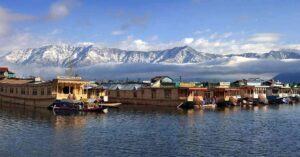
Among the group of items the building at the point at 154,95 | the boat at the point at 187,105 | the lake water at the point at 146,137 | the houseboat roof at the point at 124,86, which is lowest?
the lake water at the point at 146,137

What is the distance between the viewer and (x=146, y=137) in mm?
50906

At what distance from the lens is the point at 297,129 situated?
60281 millimetres

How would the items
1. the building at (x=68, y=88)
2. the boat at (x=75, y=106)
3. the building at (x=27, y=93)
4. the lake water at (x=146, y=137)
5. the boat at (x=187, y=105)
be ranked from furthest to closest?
the boat at (x=187, y=105) → the building at (x=27, y=93) → the building at (x=68, y=88) → the boat at (x=75, y=106) → the lake water at (x=146, y=137)

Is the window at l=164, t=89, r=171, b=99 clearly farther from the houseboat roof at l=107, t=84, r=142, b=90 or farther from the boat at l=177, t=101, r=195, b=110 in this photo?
the houseboat roof at l=107, t=84, r=142, b=90

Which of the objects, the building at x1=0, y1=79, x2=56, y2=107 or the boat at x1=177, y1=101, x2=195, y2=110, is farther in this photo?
the boat at x1=177, y1=101, x2=195, y2=110

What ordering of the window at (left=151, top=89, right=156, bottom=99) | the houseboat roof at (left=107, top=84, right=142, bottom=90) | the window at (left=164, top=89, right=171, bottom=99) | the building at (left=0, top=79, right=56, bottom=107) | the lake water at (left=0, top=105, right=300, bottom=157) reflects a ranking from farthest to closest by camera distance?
the houseboat roof at (left=107, top=84, right=142, bottom=90), the window at (left=151, top=89, right=156, bottom=99), the window at (left=164, top=89, right=171, bottom=99), the building at (left=0, top=79, right=56, bottom=107), the lake water at (left=0, top=105, right=300, bottom=157)

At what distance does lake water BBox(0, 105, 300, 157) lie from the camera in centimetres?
4203

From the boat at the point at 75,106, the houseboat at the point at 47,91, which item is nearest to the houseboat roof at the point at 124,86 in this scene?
the houseboat at the point at 47,91

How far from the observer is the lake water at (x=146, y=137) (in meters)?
42.0

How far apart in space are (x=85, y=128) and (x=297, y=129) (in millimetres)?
31193

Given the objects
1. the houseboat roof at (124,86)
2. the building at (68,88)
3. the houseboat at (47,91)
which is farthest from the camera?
the houseboat roof at (124,86)

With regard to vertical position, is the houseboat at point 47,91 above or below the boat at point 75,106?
above

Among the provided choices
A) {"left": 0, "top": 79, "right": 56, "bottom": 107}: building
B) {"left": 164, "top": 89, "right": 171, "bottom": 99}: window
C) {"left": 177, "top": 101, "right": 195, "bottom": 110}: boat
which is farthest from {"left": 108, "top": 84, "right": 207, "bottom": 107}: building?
{"left": 0, "top": 79, "right": 56, "bottom": 107}: building

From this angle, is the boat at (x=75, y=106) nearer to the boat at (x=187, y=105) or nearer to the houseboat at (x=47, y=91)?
the houseboat at (x=47, y=91)
